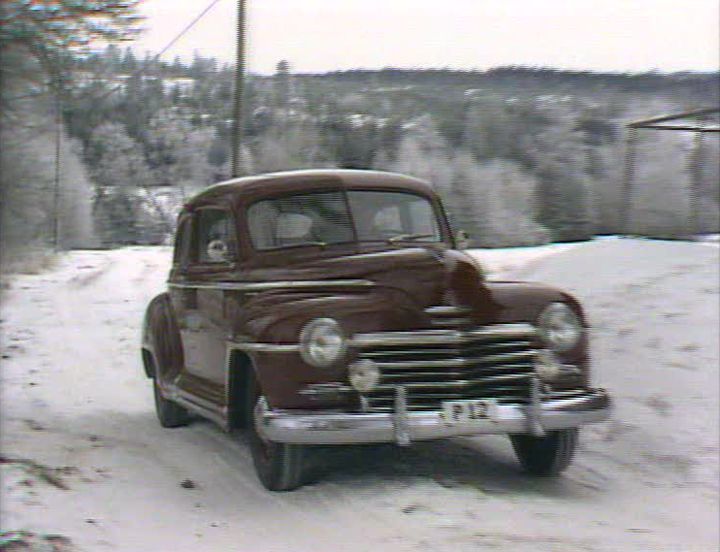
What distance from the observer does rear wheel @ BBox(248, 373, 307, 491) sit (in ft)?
16.1

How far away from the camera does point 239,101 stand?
1248cm

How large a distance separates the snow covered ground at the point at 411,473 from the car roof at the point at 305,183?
1.70 m

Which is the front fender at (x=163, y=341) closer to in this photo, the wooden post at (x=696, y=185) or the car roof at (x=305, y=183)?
the car roof at (x=305, y=183)

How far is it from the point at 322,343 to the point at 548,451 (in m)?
1.73

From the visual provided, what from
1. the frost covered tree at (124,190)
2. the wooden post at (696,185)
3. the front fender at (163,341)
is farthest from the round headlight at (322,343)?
the wooden post at (696,185)

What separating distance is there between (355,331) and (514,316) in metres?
0.95

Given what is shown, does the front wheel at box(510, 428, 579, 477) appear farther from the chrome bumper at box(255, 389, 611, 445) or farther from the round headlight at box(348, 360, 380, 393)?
the round headlight at box(348, 360, 380, 393)

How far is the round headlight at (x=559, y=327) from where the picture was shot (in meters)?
5.20

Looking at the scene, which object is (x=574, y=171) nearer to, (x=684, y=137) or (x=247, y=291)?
(x=684, y=137)

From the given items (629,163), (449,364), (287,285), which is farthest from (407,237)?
(629,163)

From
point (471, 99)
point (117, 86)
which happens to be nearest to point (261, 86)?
point (117, 86)

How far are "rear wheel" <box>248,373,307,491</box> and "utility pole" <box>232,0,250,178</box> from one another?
7.86 m

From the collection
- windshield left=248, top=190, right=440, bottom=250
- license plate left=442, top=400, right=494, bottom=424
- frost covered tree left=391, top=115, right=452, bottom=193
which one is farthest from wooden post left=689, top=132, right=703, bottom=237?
license plate left=442, top=400, right=494, bottom=424

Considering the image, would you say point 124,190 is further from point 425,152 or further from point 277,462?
point 277,462
